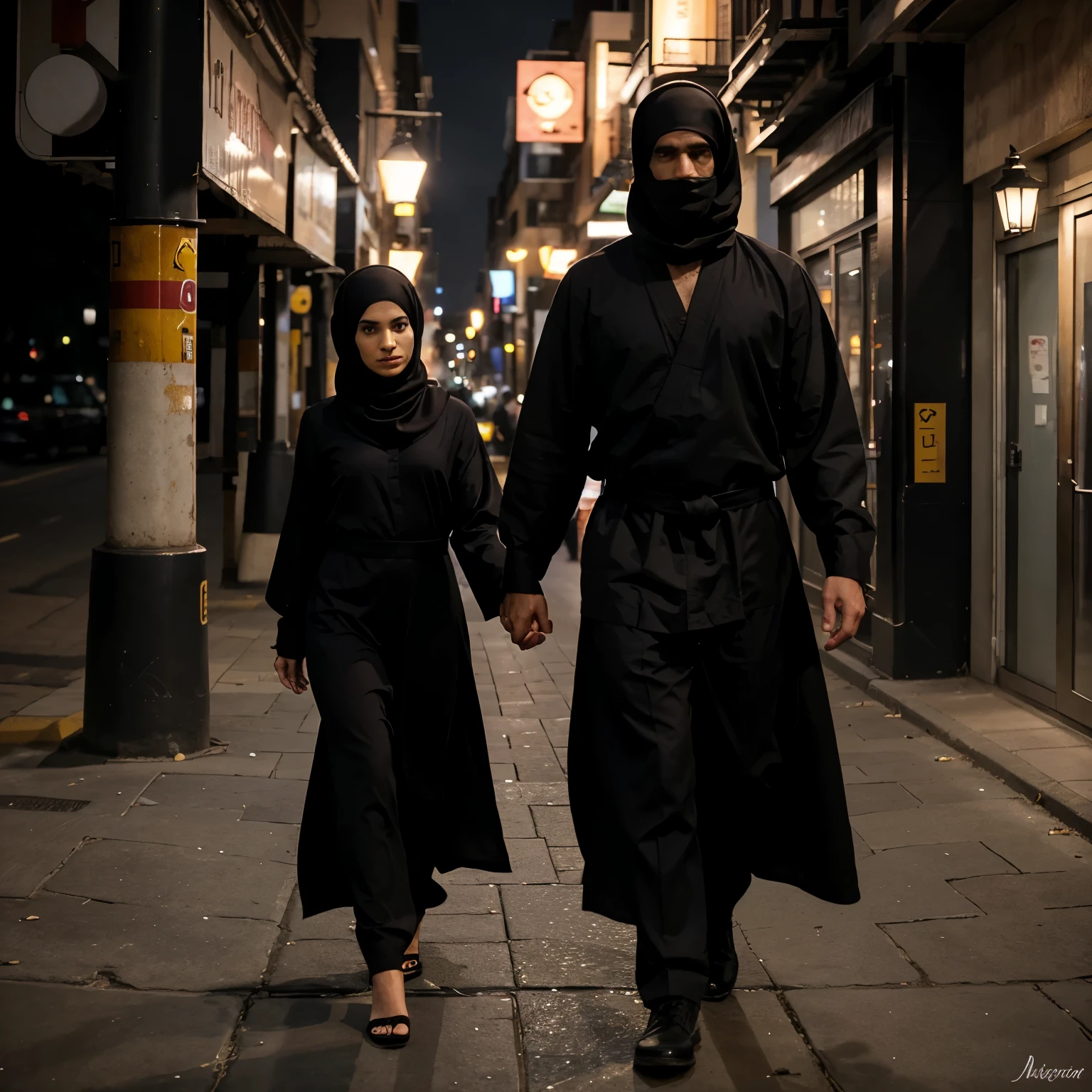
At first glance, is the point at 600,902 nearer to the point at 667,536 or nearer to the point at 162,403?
the point at 667,536

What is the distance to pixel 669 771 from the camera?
3.44m

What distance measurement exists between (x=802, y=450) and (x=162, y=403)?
3.87 metres

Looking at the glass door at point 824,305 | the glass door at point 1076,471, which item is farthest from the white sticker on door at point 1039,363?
the glass door at point 824,305

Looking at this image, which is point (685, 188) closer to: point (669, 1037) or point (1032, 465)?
point (669, 1037)

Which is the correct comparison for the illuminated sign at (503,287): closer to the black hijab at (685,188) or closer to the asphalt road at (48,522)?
the asphalt road at (48,522)

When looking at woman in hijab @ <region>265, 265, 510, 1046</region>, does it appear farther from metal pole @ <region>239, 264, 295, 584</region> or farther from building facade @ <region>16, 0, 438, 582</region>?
metal pole @ <region>239, 264, 295, 584</region>

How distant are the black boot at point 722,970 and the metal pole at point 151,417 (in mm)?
3505

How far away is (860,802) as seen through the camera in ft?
20.3

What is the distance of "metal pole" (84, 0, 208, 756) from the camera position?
660 cm

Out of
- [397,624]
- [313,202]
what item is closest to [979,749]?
[397,624]

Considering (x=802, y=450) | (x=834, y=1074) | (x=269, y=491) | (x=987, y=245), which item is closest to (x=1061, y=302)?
(x=987, y=245)

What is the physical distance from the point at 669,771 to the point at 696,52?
47.8 ft

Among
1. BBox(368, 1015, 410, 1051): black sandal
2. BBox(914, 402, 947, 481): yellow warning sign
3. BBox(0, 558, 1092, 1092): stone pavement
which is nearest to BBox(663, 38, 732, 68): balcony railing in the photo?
BBox(914, 402, 947, 481): yellow warning sign

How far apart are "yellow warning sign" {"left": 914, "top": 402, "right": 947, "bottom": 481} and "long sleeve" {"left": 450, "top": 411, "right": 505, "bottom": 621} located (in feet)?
17.0
